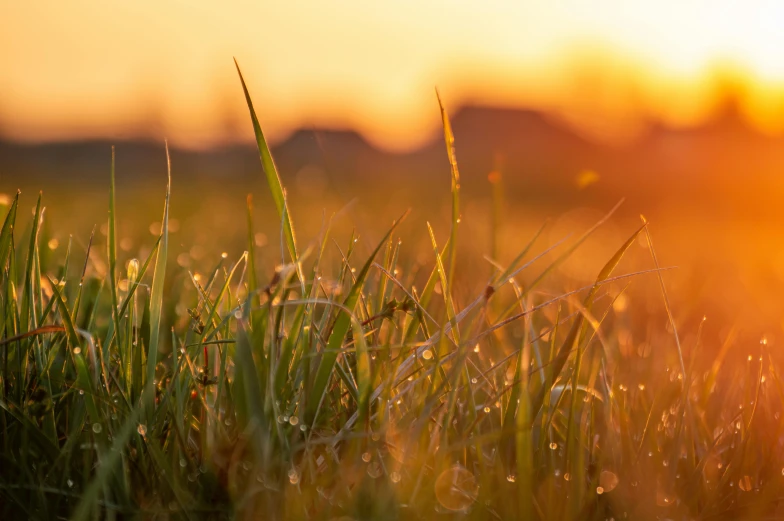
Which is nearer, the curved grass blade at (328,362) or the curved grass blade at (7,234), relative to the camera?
the curved grass blade at (328,362)

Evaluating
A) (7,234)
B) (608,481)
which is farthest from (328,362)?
(7,234)

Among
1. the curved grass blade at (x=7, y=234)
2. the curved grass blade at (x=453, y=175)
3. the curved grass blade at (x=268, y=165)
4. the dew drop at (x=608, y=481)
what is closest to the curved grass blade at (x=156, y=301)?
the curved grass blade at (x=268, y=165)

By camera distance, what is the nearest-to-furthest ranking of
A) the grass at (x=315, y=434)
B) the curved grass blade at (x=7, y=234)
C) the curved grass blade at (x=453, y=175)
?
1. the grass at (x=315, y=434)
2. the curved grass blade at (x=453, y=175)
3. the curved grass blade at (x=7, y=234)

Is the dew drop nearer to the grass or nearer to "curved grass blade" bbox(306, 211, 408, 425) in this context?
the grass

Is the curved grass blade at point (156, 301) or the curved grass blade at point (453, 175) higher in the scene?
the curved grass blade at point (453, 175)

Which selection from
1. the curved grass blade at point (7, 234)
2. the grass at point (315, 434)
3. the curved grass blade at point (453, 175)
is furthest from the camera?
the curved grass blade at point (7, 234)

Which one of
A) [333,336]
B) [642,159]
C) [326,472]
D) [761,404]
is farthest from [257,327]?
[642,159]

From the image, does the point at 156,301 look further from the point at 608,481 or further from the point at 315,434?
the point at 608,481

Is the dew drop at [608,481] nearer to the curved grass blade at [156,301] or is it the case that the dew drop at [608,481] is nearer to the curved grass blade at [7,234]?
the curved grass blade at [156,301]

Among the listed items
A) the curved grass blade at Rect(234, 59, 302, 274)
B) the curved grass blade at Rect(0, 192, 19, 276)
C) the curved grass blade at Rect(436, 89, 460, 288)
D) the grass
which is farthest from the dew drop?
the curved grass blade at Rect(0, 192, 19, 276)

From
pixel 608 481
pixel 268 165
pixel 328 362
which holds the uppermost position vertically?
pixel 268 165

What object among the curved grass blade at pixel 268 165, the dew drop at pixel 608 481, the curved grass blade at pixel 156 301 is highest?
the curved grass blade at pixel 268 165

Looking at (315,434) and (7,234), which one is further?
(7,234)

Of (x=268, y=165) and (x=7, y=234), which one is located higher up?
(x=268, y=165)
